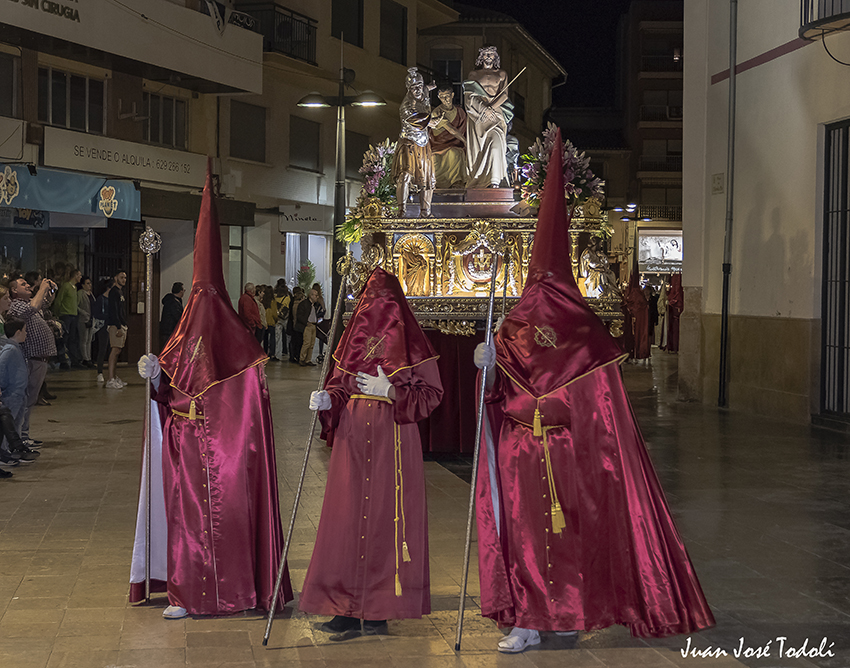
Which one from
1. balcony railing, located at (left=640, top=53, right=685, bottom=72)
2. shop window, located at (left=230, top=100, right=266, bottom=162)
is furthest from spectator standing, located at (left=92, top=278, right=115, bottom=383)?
balcony railing, located at (left=640, top=53, right=685, bottom=72)

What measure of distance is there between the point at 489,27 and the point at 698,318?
21.6m

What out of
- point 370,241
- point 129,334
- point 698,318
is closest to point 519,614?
point 370,241

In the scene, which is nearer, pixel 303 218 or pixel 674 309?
pixel 303 218

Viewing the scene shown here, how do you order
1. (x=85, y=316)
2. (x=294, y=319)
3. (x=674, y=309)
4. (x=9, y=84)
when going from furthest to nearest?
(x=674, y=309)
(x=294, y=319)
(x=85, y=316)
(x=9, y=84)

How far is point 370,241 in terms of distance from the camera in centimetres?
1083

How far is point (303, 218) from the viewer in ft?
88.0

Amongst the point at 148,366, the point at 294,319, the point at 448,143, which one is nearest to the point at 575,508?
the point at 148,366

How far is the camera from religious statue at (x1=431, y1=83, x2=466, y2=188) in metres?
11.2

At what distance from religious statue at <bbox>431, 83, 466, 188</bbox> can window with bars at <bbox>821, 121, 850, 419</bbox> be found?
5.13 metres

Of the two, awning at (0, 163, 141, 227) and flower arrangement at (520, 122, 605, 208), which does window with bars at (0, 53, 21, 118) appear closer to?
awning at (0, 163, 141, 227)

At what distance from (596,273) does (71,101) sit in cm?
1361

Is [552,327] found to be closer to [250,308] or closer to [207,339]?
[207,339]

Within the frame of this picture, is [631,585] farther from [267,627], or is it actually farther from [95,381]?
[95,381]

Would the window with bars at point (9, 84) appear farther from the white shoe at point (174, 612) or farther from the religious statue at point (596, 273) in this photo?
the white shoe at point (174, 612)
